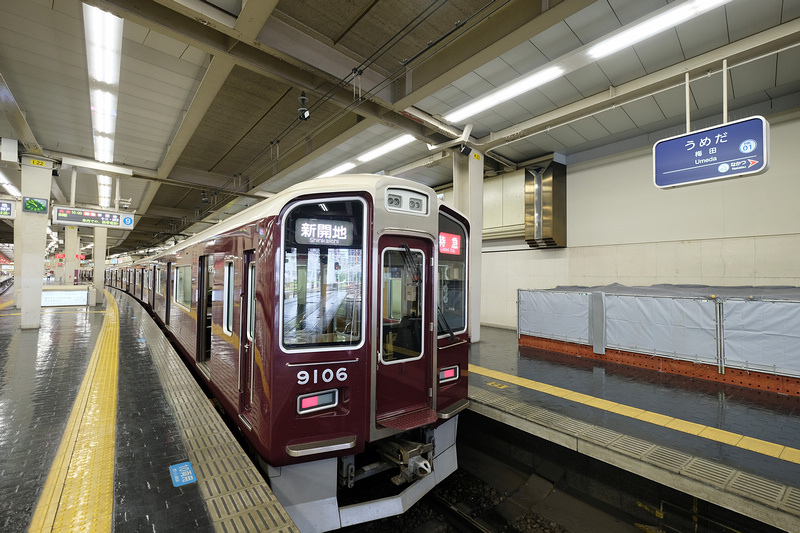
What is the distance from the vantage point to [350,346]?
3.16 m

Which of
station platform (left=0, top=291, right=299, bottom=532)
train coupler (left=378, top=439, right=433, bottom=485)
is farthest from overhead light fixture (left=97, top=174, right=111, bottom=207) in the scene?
train coupler (left=378, top=439, right=433, bottom=485)

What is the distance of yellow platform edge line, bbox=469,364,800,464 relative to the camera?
3.64 meters

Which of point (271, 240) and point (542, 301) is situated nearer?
point (271, 240)

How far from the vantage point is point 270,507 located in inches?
97.4

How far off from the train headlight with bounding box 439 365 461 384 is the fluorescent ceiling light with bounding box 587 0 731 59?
5.03 m

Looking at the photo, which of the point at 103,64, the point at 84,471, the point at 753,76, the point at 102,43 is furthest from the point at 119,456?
the point at 753,76

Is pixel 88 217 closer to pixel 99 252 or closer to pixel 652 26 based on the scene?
pixel 99 252

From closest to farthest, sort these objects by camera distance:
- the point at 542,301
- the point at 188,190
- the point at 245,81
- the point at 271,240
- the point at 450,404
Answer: the point at 271,240 → the point at 450,404 → the point at 245,81 → the point at 542,301 → the point at 188,190

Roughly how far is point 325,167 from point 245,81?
4776 millimetres

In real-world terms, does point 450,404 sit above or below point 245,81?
below

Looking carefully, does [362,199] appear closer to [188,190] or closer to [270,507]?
[270,507]

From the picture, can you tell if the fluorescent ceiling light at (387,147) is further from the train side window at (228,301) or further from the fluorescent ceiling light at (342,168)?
the train side window at (228,301)

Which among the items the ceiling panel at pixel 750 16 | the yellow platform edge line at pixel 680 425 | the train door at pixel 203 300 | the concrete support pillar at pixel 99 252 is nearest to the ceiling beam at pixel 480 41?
the ceiling panel at pixel 750 16

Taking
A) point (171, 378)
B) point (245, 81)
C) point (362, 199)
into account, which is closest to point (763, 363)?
point (362, 199)
